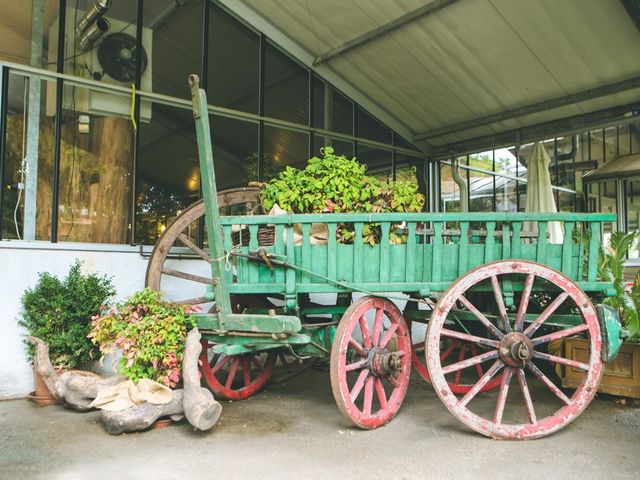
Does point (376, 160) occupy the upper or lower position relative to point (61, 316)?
upper

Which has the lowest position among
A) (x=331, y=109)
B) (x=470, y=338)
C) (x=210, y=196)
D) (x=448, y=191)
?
(x=470, y=338)

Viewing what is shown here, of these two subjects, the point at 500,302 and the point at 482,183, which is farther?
the point at 482,183

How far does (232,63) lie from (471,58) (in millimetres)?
2994

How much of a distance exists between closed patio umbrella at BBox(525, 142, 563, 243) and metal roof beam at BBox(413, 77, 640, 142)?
50 centimetres

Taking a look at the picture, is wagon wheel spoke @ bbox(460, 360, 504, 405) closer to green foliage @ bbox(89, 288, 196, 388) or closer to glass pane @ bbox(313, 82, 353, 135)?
green foliage @ bbox(89, 288, 196, 388)

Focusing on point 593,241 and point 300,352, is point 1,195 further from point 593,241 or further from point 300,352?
point 593,241

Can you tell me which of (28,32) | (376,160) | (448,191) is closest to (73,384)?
(28,32)

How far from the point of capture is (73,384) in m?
4.04

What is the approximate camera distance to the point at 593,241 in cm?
359

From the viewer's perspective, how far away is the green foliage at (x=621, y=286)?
4.30 metres

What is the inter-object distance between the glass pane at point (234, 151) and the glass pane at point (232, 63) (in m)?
0.24

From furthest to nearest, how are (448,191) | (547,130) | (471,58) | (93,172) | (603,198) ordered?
(603,198)
(448,191)
(547,130)
(471,58)
(93,172)

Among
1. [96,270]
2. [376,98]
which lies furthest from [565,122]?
[96,270]

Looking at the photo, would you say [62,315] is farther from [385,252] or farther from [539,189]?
[539,189]
